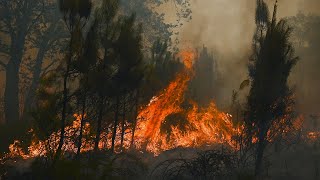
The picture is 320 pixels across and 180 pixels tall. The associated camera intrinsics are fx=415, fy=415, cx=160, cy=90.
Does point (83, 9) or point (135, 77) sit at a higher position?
point (83, 9)

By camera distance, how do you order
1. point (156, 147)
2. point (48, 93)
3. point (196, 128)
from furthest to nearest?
point (196, 128) < point (156, 147) < point (48, 93)

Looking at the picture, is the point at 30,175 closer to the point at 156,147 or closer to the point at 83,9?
the point at 83,9

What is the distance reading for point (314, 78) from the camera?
124 ft

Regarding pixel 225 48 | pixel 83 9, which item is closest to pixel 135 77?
pixel 83 9

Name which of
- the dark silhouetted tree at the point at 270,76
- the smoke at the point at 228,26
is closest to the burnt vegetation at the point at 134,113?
the dark silhouetted tree at the point at 270,76

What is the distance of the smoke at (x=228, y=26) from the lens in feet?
142

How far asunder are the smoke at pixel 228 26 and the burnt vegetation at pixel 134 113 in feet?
37.8

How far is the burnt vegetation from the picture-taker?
1091 cm

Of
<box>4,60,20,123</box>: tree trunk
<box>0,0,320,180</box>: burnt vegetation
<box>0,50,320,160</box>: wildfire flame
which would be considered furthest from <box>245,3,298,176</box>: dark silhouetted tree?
<box>4,60,20,123</box>: tree trunk

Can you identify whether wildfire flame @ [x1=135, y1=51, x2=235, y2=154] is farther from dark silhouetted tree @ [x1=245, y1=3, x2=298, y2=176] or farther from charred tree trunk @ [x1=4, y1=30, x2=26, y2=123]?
charred tree trunk @ [x1=4, y1=30, x2=26, y2=123]

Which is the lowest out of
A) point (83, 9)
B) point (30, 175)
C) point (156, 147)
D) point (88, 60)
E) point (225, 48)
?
point (30, 175)

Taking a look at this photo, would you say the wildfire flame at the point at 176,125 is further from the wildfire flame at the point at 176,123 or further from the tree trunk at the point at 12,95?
the tree trunk at the point at 12,95

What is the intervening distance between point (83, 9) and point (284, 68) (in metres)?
6.56

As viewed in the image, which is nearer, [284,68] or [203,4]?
[284,68]
